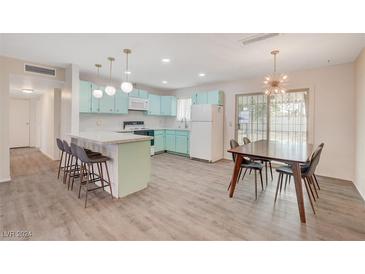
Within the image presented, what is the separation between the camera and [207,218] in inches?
83.8

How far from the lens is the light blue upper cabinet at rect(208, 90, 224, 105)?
5258 millimetres

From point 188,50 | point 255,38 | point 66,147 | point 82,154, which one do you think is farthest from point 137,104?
point 255,38

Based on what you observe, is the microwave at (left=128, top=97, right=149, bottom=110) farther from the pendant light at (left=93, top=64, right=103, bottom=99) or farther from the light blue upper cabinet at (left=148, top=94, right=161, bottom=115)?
the pendant light at (left=93, top=64, right=103, bottom=99)

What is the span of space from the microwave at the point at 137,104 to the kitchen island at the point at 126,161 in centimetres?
264

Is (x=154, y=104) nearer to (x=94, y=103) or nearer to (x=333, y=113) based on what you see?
(x=94, y=103)

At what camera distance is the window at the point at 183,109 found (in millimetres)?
6527

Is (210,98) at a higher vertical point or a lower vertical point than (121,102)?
higher

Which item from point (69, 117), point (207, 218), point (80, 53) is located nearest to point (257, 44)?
point (207, 218)

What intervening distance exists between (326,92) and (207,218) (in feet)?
12.6

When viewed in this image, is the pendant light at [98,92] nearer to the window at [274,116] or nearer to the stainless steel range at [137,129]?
the stainless steel range at [137,129]

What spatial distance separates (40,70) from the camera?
12.2ft

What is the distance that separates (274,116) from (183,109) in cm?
324
